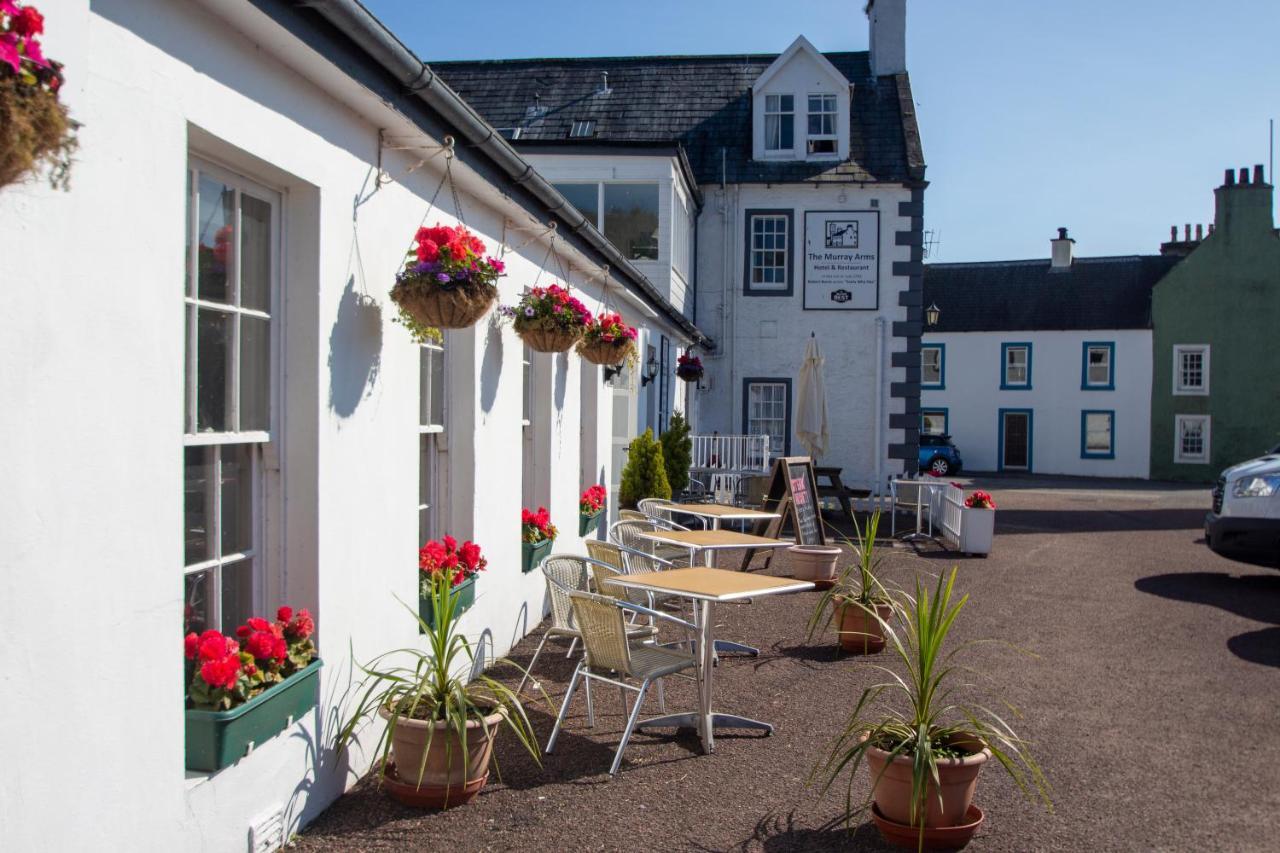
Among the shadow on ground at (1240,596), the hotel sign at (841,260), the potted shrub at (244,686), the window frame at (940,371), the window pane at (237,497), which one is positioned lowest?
the shadow on ground at (1240,596)

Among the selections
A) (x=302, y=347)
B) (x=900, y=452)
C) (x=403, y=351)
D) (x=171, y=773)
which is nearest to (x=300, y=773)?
(x=171, y=773)

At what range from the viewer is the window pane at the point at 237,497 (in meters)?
4.03

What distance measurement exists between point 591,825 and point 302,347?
2.28 meters

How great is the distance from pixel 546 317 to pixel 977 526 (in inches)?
332

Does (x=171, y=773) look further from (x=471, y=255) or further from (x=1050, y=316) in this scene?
(x=1050, y=316)

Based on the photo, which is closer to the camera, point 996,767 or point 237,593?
point 237,593

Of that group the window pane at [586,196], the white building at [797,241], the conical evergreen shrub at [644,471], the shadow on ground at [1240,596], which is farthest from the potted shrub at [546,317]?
the white building at [797,241]

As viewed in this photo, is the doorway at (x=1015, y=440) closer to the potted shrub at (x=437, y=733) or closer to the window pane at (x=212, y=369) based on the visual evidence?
the potted shrub at (x=437, y=733)

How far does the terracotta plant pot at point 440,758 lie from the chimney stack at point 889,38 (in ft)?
67.9

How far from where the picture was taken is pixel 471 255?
16.2 ft

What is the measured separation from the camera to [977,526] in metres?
13.9

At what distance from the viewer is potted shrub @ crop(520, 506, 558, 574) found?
7.92m

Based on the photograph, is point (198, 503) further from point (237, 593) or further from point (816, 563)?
point (816, 563)

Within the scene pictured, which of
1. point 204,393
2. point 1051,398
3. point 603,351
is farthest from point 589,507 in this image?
point 1051,398
